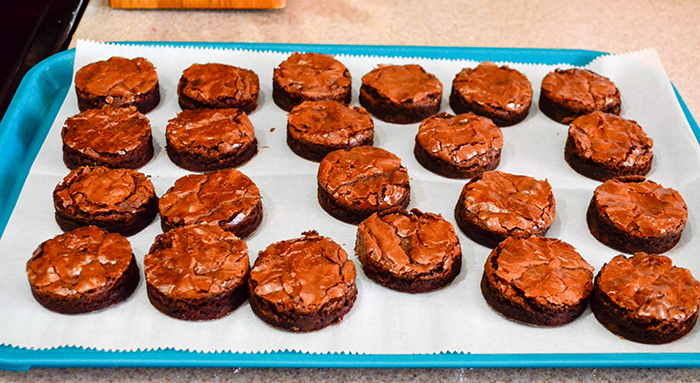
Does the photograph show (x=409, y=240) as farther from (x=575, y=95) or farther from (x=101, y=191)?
(x=575, y=95)

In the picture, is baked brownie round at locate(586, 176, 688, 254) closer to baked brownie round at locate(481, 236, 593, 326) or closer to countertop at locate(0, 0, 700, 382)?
baked brownie round at locate(481, 236, 593, 326)

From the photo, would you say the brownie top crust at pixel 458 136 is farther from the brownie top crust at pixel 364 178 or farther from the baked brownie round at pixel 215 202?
the baked brownie round at pixel 215 202

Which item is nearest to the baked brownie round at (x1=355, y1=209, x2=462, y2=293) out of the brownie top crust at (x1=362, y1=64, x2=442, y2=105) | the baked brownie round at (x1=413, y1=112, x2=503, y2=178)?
the baked brownie round at (x1=413, y1=112, x2=503, y2=178)

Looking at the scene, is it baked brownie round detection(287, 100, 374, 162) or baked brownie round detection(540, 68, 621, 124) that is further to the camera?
baked brownie round detection(540, 68, 621, 124)

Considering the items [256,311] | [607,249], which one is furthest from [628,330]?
[256,311]

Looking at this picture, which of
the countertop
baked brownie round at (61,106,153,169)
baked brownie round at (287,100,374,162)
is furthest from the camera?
the countertop

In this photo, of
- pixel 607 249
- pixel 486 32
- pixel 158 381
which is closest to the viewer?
pixel 158 381

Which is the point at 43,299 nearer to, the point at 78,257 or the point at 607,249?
the point at 78,257
